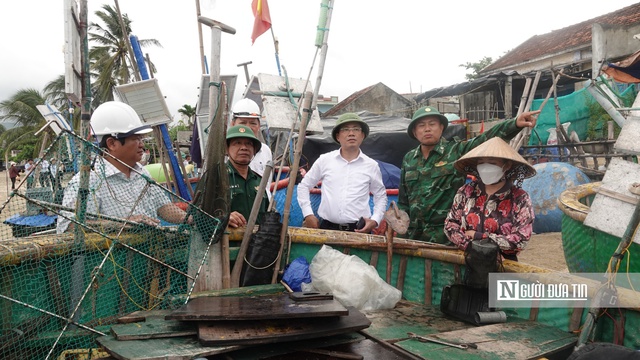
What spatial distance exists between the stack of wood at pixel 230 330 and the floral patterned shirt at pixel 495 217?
110 cm

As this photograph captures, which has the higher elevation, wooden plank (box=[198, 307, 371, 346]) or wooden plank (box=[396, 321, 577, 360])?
wooden plank (box=[198, 307, 371, 346])

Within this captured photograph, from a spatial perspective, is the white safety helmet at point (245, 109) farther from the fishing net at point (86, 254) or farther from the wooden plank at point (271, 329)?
the wooden plank at point (271, 329)

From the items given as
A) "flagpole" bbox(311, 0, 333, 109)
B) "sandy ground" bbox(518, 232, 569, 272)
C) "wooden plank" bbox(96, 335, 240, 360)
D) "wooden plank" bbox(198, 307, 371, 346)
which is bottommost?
"sandy ground" bbox(518, 232, 569, 272)

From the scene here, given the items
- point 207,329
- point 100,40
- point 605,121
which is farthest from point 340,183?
point 100,40

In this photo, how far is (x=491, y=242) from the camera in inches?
108

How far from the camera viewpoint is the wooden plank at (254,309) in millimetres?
2127

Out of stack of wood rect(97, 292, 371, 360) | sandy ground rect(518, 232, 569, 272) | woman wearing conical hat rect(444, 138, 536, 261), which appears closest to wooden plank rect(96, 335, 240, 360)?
stack of wood rect(97, 292, 371, 360)

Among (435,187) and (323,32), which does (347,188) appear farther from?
(323,32)

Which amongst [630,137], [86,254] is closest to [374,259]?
[630,137]

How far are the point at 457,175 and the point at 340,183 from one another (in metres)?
0.99

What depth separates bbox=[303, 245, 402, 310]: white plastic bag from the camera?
2.91 metres

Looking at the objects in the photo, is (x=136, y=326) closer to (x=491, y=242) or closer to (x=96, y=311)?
(x=96, y=311)

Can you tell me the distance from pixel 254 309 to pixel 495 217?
5.60 ft

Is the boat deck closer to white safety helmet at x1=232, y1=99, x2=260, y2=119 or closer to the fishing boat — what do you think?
the fishing boat
